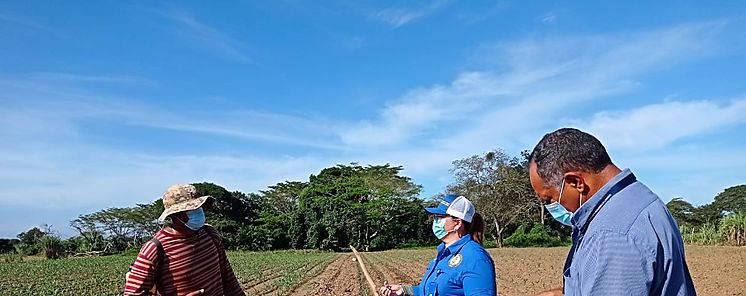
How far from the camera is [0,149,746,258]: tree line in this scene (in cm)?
4416

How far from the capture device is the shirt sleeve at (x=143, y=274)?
3031mm

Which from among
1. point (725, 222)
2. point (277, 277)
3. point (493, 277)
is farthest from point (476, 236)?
point (725, 222)

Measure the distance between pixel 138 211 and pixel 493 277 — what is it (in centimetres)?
5188

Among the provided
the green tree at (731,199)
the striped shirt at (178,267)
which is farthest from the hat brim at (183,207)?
the green tree at (731,199)

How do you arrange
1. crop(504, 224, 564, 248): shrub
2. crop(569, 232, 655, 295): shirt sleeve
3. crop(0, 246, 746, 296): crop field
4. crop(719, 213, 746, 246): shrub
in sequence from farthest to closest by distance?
crop(504, 224, 564, 248): shrub, crop(719, 213, 746, 246): shrub, crop(0, 246, 746, 296): crop field, crop(569, 232, 655, 295): shirt sleeve

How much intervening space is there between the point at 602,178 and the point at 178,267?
82.9 inches

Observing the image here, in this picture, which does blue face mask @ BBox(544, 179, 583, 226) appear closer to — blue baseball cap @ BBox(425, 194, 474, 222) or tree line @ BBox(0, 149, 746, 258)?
blue baseball cap @ BBox(425, 194, 474, 222)

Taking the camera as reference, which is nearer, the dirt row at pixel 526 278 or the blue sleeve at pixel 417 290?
the blue sleeve at pixel 417 290

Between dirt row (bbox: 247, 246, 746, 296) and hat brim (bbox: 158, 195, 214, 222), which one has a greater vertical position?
hat brim (bbox: 158, 195, 214, 222)

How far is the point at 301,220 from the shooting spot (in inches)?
1912

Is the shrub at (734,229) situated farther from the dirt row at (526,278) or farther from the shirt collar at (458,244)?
the shirt collar at (458,244)

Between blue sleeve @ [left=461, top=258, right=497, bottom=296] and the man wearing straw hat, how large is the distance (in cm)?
125

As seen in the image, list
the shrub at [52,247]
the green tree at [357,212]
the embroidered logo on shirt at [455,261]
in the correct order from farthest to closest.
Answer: the green tree at [357,212] < the shrub at [52,247] < the embroidered logo on shirt at [455,261]

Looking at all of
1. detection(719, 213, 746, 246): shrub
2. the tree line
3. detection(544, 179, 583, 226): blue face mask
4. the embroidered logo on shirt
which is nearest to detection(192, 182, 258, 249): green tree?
the tree line
